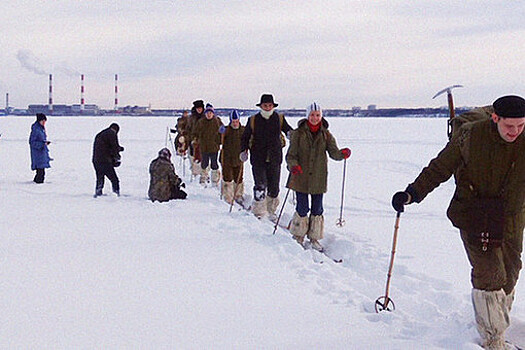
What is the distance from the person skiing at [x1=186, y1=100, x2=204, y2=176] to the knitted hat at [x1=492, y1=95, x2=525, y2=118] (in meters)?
8.41

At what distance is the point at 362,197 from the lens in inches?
421

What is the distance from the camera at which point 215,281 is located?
4.62 metres

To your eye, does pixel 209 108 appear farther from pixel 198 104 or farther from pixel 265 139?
pixel 265 139

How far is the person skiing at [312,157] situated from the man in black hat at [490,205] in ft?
8.81

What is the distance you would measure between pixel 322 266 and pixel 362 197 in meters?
5.63

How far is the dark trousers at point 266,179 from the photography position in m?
7.69

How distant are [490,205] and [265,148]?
4595mm

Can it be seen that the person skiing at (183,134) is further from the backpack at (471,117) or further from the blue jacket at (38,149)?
the backpack at (471,117)

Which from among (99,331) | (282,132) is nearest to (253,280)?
(99,331)

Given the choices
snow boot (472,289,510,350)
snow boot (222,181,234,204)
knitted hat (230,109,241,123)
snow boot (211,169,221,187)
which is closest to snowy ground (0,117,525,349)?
snow boot (472,289,510,350)

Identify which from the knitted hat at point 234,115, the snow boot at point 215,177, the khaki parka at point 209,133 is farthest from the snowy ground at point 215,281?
the snow boot at point 215,177

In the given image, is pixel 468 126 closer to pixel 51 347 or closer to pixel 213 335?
pixel 213 335

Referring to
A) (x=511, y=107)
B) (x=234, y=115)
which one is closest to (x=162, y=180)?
(x=234, y=115)

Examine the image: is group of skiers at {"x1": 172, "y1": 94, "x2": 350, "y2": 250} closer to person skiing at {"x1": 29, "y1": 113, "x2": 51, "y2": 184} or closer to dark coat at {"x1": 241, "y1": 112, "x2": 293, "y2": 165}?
dark coat at {"x1": 241, "y1": 112, "x2": 293, "y2": 165}
